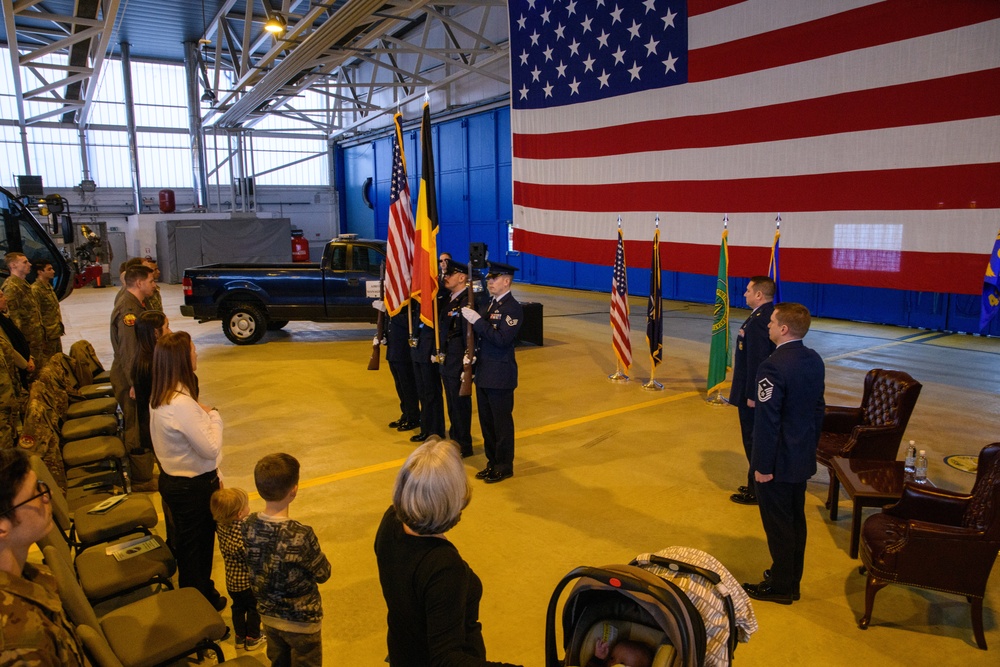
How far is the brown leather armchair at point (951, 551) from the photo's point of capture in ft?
10.9

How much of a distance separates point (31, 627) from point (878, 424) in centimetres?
539

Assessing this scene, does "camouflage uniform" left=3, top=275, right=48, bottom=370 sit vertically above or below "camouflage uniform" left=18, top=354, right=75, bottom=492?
above

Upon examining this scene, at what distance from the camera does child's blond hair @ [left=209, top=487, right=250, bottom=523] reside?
2.96 meters

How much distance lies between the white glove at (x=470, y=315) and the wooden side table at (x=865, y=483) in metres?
2.83

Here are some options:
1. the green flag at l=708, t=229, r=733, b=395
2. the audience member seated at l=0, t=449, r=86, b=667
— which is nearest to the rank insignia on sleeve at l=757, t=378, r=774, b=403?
the audience member seated at l=0, t=449, r=86, b=667

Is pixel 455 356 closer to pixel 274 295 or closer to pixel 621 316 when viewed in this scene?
pixel 621 316

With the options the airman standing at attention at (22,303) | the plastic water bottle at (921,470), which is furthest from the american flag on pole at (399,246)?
the plastic water bottle at (921,470)

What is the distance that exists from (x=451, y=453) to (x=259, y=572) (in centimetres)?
109

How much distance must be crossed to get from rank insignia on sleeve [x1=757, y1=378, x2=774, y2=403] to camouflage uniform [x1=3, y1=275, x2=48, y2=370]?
7.01 meters

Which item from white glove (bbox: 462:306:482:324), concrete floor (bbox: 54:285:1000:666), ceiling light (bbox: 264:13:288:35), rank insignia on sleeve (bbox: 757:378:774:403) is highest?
ceiling light (bbox: 264:13:288:35)

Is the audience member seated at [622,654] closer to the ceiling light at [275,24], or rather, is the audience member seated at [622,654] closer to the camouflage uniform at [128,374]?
the camouflage uniform at [128,374]

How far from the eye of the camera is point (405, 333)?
21.3 feet

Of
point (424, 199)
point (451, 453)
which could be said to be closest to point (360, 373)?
point (424, 199)

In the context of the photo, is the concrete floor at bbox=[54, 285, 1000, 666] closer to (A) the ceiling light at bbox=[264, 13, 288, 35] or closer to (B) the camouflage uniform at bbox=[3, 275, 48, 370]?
(B) the camouflage uniform at bbox=[3, 275, 48, 370]
